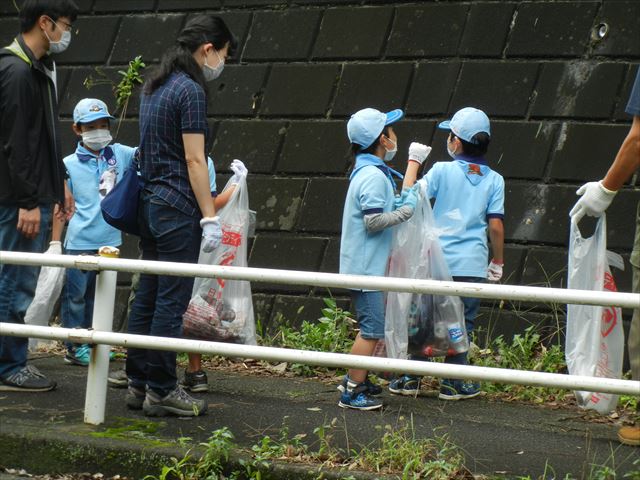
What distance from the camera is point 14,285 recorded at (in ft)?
20.3

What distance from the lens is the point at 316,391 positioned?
669cm

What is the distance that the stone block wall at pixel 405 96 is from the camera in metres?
7.41

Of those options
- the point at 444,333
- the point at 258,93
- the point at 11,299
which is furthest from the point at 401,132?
the point at 11,299

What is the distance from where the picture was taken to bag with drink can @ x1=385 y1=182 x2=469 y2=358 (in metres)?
6.34

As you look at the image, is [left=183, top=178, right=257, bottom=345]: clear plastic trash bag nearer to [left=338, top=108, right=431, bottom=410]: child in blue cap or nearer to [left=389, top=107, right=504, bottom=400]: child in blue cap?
[left=338, top=108, right=431, bottom=410]: child in blue cap

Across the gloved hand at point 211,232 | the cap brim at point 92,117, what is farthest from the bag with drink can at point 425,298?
the cap brim at point 92,117

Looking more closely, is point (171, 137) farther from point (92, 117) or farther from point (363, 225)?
point (92, 117)

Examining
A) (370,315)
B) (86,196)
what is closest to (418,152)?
(370,315)

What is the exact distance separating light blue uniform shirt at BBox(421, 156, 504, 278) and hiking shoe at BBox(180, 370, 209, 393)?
1.52 metres

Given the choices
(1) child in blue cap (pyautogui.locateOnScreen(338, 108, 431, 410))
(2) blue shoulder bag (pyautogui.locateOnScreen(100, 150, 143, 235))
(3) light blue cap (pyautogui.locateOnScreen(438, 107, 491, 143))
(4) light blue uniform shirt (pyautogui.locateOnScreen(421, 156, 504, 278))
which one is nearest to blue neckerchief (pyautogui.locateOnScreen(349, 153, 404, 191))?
(1) child in blue cap (pyautogui.locateOnScreen(338, 108, 431, 410))

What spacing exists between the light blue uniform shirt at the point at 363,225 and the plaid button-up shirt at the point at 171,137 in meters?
0.94

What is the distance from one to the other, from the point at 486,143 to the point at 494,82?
1.28 m

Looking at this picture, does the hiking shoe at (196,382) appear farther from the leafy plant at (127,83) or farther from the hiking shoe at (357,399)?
the leafy plant at (127,83)

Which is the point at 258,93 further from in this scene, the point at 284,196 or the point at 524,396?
the point at 524,396
